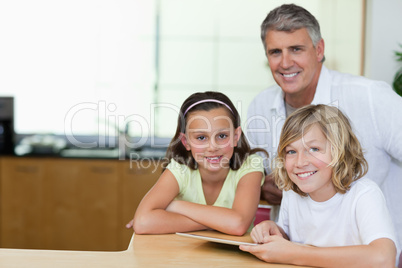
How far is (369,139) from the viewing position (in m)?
2.19

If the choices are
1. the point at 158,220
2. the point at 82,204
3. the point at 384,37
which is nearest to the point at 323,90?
the point at 158,220

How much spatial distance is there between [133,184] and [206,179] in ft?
7.25

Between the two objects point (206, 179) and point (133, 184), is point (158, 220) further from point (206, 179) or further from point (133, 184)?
point (133, 184)

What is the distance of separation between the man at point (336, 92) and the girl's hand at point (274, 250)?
75 cm

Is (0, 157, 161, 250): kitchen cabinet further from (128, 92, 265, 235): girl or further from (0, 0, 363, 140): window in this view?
(128, 92, 265, 235): girl

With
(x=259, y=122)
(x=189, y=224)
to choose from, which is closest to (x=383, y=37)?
(x=259, y=122)

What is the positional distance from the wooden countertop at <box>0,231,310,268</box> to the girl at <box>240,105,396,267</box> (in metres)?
0.08

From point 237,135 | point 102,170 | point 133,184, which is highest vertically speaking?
point 237,135

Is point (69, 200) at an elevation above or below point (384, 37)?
below

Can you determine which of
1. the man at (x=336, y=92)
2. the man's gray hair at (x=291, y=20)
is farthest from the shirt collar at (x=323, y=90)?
the man's gray hair at (x=291, y=20)

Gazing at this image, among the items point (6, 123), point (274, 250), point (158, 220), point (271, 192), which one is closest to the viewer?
point (274, 250)

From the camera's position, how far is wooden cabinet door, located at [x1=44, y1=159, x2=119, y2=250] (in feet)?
13.8

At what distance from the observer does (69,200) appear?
167 inches

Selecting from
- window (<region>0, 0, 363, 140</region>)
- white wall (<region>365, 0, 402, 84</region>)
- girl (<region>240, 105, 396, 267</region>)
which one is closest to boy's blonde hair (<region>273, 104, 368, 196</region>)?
girl (<region>240, 105, 396, 267</region>)
